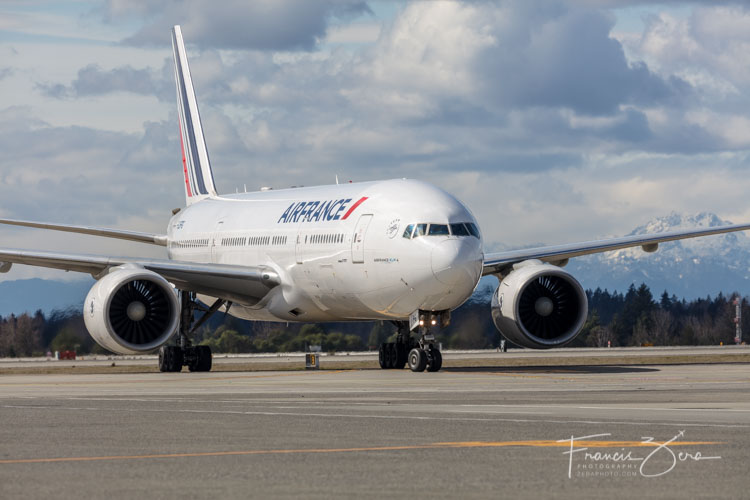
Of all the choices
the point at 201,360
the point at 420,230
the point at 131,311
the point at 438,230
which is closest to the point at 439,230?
the point at 438,230

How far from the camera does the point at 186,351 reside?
37.1m

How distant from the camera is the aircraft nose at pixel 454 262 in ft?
97.6

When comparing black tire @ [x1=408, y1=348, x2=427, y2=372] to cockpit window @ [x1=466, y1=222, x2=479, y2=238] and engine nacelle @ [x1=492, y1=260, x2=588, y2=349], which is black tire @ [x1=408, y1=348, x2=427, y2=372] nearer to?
cockpit window @ [x1=466, y1=222, x2=479, y2=238]

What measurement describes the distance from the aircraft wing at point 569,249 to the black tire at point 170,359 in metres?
8.83

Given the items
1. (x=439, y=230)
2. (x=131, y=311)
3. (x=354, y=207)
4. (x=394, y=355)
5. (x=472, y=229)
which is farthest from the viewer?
(x=394, y=355)

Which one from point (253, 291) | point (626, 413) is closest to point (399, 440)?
point (626, 413)

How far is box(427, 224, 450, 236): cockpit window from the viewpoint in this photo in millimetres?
30311

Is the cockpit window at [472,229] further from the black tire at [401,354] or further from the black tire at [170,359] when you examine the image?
the black tire at [170,359]

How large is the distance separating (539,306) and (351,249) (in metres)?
5.20

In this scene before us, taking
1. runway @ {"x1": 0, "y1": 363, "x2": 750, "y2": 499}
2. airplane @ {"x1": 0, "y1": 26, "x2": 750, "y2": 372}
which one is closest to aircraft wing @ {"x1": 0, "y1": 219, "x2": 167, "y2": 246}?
airplane @ {"x1": 0, "y1": 26, "x2": 750, "y2": 372}

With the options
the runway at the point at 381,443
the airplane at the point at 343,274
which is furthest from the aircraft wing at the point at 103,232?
the runway at the point at 381,443

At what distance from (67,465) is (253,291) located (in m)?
25.6

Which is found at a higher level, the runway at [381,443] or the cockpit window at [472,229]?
the cockpit window at [472,229]

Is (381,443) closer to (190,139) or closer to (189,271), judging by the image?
(189,271)
